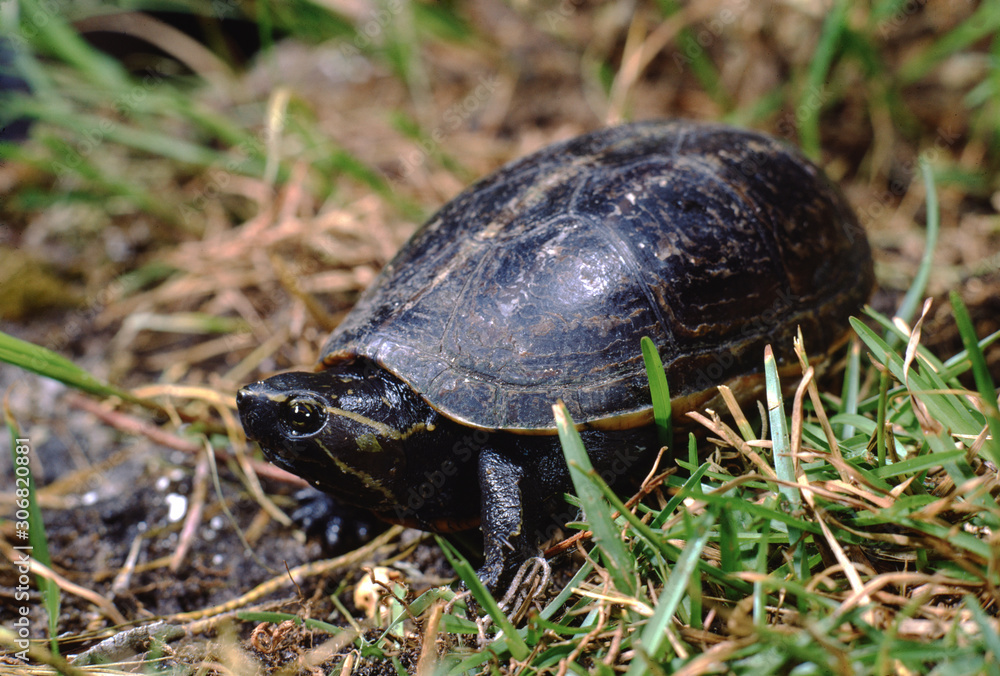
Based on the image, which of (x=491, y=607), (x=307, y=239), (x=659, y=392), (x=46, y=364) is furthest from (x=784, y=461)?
(x=307, y=239)

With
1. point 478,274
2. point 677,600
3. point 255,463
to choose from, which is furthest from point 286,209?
point 677,600

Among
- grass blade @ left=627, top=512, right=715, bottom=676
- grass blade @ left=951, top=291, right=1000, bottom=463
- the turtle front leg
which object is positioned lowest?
the turtle front leg

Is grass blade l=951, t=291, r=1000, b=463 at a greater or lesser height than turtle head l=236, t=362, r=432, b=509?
greater

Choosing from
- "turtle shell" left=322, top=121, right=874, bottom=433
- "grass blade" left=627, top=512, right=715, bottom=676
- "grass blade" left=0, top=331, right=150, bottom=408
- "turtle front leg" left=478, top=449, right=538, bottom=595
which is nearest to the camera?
"grass blade" left=627, top=512, right=715, bottom=676

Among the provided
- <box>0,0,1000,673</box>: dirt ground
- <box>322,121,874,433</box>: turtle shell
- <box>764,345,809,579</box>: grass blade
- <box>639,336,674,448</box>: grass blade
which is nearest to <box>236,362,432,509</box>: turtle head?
<box>322,121,874,433</box>: turtle shell

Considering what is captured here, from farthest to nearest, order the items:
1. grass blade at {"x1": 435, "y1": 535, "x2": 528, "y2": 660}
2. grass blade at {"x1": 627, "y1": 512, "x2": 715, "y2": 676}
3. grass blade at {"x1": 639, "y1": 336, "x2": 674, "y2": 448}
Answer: grass blade at {"x1": 639, "y1": 336, "x2": 674, "y2": 448}, grass blade at {"x1": 435, "y1": 535, "x2": 528, "y2": 660}, grass blade at {"x1": 627, "y1": 512, "x2": 715, "y2": 676}

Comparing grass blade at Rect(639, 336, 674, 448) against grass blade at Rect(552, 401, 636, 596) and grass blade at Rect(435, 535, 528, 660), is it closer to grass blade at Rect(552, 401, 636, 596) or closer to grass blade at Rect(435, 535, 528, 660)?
grass blade at Rect(552, 401, 636, 596)

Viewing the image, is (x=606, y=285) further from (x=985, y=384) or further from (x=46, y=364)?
(x=46, y=364)

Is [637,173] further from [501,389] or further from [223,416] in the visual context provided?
[223,416]
